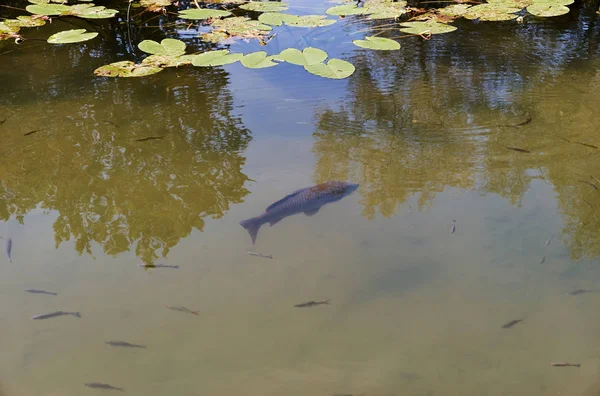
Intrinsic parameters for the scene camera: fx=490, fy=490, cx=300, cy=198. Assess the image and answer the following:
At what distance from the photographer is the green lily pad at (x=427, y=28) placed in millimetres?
5473

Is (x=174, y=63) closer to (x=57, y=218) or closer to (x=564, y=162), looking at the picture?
(x=57, y=218)

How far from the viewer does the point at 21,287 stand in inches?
99.8

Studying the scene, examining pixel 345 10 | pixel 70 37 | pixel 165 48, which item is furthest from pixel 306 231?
pixel 345 10

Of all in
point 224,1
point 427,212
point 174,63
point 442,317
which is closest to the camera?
point 442,317

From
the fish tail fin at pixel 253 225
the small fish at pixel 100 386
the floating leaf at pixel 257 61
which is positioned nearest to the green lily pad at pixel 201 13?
the floating leaf at pixel 257 61

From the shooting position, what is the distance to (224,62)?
470 cm

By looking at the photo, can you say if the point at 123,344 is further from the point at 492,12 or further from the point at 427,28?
the point at 492,12

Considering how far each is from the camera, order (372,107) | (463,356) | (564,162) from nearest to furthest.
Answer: (463,356), (564,162), (372,107)

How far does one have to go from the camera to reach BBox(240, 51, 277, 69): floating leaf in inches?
181

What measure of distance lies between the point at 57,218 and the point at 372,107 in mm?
2528

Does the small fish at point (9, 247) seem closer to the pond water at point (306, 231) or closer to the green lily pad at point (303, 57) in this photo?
the pond water at point (306, 231)

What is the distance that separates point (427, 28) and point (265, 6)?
2240 millimetres

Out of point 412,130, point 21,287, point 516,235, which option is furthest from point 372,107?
point 21,287

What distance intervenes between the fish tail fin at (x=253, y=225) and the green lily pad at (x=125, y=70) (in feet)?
8.18
